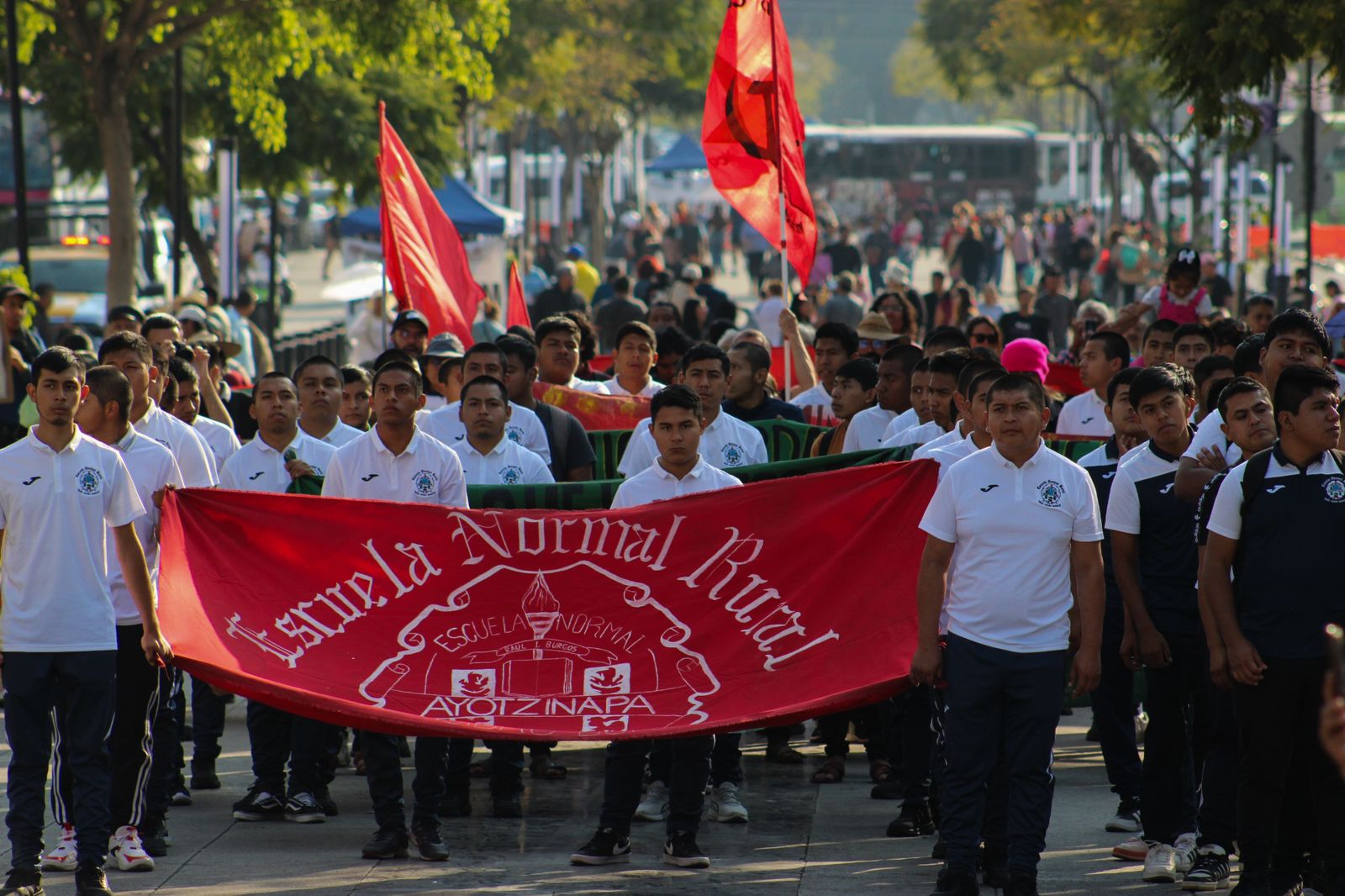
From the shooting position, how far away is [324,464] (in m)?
9.05

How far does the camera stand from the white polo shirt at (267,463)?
8.87m

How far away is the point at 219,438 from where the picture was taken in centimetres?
930

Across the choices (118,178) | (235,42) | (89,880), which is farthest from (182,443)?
(235,42)

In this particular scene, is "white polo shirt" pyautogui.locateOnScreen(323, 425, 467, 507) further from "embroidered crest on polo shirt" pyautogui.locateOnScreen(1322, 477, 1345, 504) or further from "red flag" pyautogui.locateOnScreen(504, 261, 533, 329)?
"red flag" pyautogui.locateOnScreen(504, 261, 533, 329)

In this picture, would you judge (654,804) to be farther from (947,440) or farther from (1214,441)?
(1214,441)

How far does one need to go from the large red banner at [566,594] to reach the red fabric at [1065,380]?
18.6 feet

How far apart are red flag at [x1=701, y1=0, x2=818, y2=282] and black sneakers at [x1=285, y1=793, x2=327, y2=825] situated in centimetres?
529

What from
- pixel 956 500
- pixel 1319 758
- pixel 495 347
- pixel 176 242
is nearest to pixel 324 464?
pixel 495 347

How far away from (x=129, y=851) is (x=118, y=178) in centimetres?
1291

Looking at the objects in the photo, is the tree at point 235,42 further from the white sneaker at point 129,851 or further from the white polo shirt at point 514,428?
the white sneaker at point 129,851

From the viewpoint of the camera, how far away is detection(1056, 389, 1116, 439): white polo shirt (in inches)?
411

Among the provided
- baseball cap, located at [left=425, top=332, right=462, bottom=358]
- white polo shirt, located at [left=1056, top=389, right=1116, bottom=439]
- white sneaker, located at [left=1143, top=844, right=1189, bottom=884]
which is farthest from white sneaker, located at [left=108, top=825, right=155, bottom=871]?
white polo shirt, located at [left=1056, top=389, right=1116, bottom=439]

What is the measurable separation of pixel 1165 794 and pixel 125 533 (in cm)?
398

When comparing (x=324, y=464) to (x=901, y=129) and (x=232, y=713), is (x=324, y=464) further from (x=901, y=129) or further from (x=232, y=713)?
(x=901, y=129)
